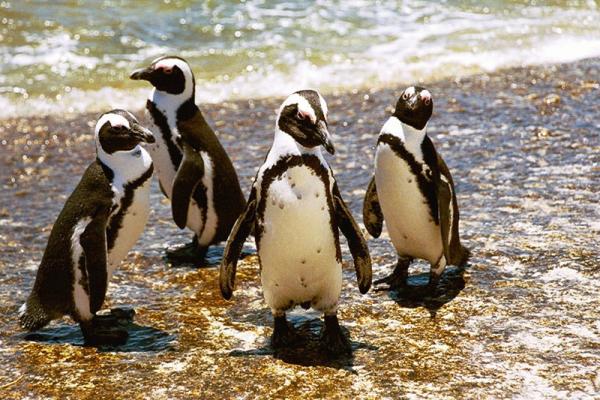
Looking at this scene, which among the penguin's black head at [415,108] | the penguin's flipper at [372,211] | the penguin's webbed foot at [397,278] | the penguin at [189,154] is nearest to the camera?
the penguin's black head at [415,108]

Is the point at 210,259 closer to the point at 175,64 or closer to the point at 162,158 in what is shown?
the point at 162,158

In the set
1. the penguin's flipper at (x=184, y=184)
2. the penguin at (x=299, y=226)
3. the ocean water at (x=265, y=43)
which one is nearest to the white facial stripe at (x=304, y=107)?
the penguin at (x=299, y=226)

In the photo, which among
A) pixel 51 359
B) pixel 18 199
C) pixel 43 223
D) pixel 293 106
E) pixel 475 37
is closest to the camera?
pixel 293 106

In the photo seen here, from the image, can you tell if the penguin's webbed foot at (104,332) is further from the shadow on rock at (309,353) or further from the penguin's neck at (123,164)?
the penguin's neck at (123,164)

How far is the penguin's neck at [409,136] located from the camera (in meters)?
4.87

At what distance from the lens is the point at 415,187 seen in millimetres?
4910

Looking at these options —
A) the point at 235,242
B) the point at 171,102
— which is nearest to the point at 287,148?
the point at 235,242

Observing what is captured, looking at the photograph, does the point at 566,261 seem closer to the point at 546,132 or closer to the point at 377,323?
the point at 377,323

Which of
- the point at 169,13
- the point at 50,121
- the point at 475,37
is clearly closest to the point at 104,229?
the point at 50,121

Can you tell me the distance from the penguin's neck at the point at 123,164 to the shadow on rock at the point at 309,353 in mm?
938

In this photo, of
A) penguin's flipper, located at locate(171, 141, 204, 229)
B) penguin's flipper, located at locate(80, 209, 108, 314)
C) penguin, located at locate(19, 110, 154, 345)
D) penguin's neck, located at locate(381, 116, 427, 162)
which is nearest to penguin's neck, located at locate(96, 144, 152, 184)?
penguin, located at locate(19, 110, 154, 345)

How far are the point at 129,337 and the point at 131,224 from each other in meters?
0.52

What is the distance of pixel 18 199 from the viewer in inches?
279

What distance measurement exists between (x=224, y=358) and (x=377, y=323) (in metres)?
0.78
